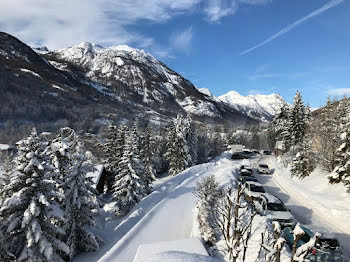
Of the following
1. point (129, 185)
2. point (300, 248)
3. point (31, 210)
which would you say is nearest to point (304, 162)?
point (129, 185)

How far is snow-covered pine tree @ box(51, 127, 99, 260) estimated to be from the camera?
11.6m

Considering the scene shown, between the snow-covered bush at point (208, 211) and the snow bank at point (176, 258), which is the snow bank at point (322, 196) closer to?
the snow-covered bush at point (208, 211)

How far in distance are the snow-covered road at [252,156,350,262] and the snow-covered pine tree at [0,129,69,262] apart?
39.5 ft

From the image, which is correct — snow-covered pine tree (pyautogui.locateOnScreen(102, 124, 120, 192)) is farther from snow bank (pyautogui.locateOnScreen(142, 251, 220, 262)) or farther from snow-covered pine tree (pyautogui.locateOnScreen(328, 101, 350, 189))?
snow bank (pyautogui.locateOnScreen(142, 251, 220, 262))

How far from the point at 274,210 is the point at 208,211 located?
4155 mm

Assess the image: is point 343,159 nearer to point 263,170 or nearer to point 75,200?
point 263,170

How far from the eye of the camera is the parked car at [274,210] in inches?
458

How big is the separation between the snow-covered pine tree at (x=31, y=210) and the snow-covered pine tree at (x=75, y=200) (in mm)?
1398

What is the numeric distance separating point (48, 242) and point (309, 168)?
25496 millimetres

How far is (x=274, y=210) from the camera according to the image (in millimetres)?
12664

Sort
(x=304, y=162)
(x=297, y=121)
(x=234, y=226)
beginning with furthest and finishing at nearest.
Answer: (x=297, y=121) → (x=304, y=162) → (x=234, y=226)

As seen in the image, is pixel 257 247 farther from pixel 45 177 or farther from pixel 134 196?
pixel 134 196

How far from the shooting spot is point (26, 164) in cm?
984

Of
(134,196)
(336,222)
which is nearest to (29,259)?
(134,196)
